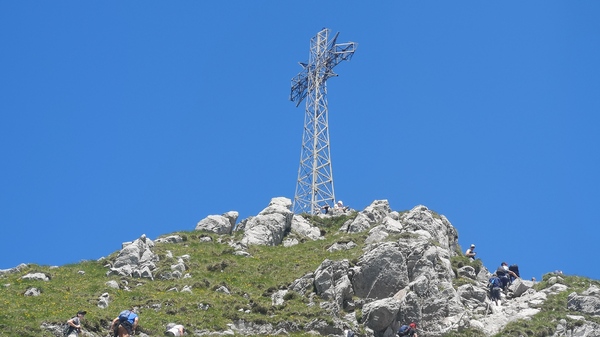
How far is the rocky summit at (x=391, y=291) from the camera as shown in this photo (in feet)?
161

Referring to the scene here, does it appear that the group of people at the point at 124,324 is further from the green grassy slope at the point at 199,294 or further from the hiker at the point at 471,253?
the hiker at the point at 471,253

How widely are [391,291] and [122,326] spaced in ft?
57.0

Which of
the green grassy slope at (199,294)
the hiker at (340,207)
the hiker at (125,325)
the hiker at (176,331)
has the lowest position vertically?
A: the hiker at (125,325)

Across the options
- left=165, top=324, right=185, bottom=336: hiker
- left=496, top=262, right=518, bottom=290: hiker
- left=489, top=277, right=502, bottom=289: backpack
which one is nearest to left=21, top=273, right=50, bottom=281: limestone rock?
left=165, top=324, right=185, bottom=336: hiker

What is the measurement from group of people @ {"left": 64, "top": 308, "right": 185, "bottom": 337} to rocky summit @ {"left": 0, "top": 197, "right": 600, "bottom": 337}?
1.90m

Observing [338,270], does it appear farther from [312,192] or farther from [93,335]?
[312,192]

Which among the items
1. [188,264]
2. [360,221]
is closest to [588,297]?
[360,221]

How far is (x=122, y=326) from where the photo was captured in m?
40.5

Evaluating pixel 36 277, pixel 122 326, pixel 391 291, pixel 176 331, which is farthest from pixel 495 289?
pixel 36 277

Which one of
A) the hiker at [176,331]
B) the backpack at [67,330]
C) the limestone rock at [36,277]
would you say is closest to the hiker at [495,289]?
the hiker at [176,331]

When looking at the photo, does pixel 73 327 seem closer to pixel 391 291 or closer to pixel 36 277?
pixel 36 277

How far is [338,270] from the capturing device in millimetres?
54219

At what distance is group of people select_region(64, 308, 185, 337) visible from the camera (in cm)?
4056

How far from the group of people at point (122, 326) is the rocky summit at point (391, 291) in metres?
1.90
